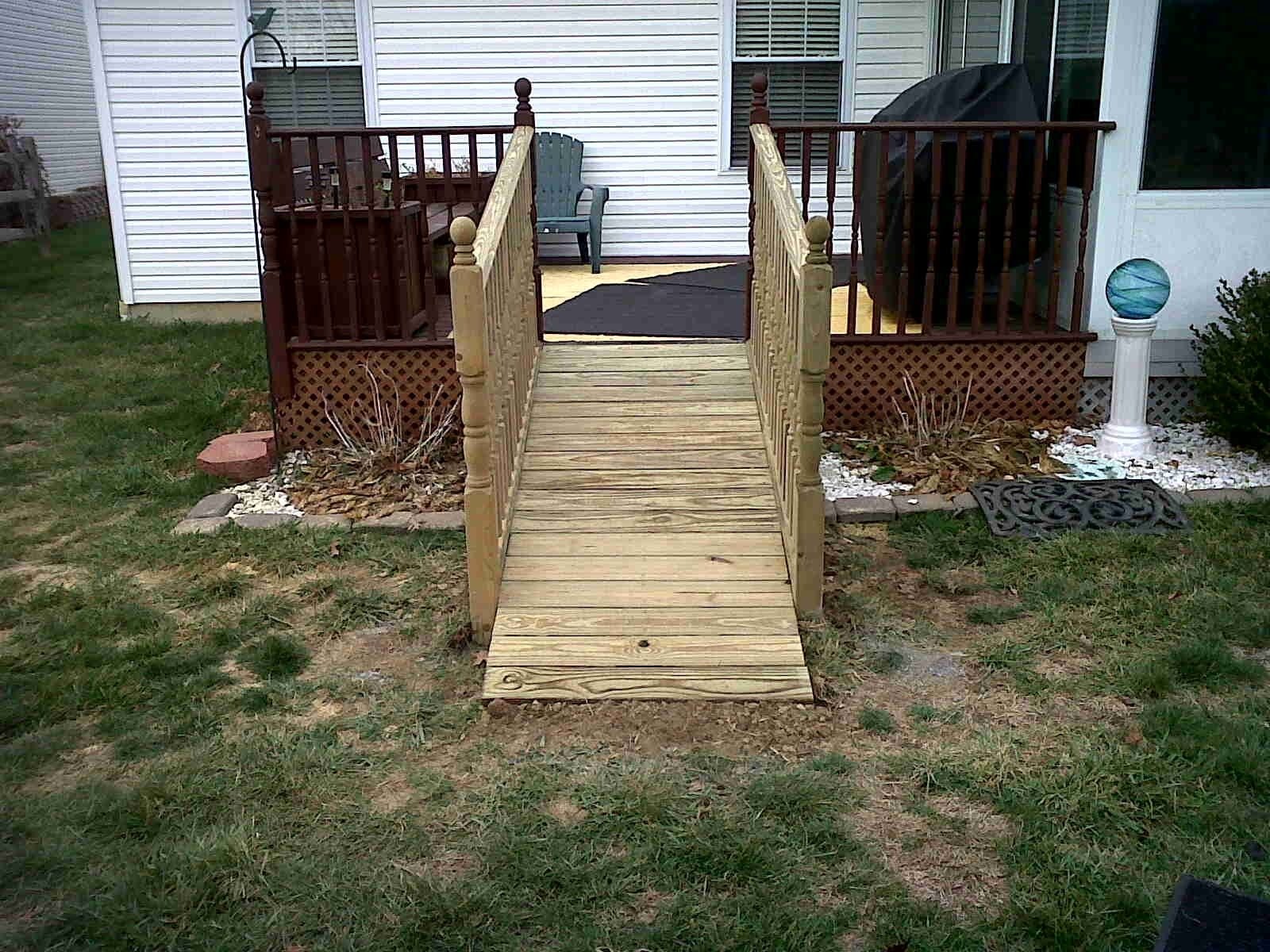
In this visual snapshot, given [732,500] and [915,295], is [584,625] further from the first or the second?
[915,295]

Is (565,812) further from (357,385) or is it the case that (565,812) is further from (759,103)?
(759,103)

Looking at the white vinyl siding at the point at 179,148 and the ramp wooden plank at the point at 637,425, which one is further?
the white vinyl siding at the point at 179,148

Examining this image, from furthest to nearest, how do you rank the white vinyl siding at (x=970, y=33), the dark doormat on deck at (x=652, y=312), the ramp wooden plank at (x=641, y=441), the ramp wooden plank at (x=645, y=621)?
the white vinyl siding at (x=970, y=33), the dark doormat on deck at (x=652, y=312), the ramp wooden plank at (x=641, y=441), the ramp wooden plank at (x=645, y=621)

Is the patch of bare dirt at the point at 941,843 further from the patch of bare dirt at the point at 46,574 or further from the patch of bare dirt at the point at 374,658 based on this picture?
the patch of bare dirt at the point at 46,574

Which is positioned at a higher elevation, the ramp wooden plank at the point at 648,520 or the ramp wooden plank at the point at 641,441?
the ramp wooden plank at the point at 641,441

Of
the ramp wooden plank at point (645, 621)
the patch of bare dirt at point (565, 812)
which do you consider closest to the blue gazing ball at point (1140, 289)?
the ramp wooden plank at point (645, 621)

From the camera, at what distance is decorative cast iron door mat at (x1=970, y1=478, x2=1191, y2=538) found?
431 cm

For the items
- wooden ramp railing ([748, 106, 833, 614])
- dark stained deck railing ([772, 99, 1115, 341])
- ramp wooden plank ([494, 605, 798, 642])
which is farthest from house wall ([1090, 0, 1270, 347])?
ramp wooden plank ([494, 605, 798, 642])

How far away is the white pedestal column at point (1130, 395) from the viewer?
4.95m

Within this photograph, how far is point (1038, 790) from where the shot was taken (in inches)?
108

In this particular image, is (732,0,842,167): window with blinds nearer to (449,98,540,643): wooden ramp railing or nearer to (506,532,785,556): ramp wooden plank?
(449,98,540,643): wooden ramp railing

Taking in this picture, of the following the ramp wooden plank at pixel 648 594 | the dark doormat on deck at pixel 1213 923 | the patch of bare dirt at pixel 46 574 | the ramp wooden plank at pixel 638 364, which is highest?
the ramp wooden plank at pixel 638 364

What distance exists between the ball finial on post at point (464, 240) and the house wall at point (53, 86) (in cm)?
1437

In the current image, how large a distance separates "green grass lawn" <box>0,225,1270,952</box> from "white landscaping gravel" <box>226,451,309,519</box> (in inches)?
13.9
